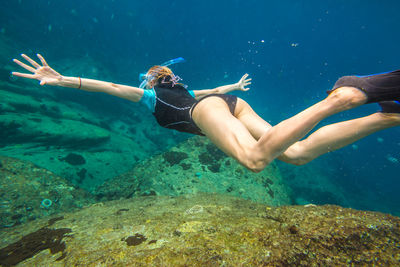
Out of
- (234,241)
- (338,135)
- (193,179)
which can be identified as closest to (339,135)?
(338,135)

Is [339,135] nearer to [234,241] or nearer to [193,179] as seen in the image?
[234,241]

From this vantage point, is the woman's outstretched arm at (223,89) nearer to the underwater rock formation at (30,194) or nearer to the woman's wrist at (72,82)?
the woman's wrist at (72,82)

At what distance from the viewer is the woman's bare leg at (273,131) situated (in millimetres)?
1558

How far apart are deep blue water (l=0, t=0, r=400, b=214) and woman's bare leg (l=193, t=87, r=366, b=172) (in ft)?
86.1

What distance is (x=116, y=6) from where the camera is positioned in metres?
48.5

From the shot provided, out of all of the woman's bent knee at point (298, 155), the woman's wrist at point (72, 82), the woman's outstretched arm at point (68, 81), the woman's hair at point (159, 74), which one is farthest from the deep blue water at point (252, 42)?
the woman's bent knee at point (298, 155)

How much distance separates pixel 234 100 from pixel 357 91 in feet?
5.11

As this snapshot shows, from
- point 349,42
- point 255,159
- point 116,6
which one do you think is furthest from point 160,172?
point 349,42

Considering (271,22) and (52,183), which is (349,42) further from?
(52,183)

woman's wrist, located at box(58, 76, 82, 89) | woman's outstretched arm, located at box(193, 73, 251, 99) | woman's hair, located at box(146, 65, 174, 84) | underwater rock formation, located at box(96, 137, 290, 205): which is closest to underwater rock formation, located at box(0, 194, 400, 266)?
woman's wrist, located at box(58, 76, 82, 89)

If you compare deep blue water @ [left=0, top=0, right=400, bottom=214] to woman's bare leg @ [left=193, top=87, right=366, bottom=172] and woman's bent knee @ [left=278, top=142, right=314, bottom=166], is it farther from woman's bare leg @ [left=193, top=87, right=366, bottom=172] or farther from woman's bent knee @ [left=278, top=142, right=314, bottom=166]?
woman's bent knee @ [left=278, top=142, right=314, bottom=166]

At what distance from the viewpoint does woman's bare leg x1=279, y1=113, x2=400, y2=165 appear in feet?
6.22

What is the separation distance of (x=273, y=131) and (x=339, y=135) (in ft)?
3.65

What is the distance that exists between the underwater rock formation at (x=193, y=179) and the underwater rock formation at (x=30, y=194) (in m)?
0.81
